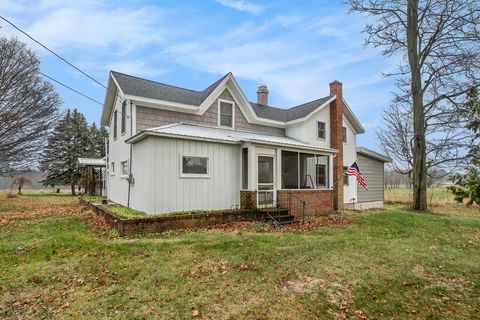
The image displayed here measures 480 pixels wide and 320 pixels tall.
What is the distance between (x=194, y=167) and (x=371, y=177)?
47.9 feet

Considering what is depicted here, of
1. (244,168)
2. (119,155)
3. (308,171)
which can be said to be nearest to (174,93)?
(119,155)

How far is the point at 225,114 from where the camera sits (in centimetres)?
1459

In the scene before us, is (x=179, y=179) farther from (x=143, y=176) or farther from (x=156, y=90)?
(x=156, y=90)

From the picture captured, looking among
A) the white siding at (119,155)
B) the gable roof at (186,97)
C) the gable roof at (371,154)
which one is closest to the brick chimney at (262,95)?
the gable roof at (186,97)

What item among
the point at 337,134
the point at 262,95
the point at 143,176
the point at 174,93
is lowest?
the point at 143,176

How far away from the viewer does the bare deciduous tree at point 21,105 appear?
58.1 feet

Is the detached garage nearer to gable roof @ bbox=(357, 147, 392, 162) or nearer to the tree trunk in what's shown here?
gable roof @ bbox=(357, 147, 392, 162)

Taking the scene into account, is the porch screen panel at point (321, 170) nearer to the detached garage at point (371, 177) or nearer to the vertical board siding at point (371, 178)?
the detached garage at point (371, 177)

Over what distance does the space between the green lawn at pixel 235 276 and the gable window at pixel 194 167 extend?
2629 mm

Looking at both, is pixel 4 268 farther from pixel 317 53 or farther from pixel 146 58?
pixel 317 53

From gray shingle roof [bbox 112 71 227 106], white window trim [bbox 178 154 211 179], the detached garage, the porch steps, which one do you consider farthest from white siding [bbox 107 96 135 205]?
the detached garage

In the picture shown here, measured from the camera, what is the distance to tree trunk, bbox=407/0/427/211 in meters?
15.8

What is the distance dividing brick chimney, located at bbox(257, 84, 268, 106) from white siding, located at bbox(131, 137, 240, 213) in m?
8.23

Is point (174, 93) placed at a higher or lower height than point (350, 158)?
higher
